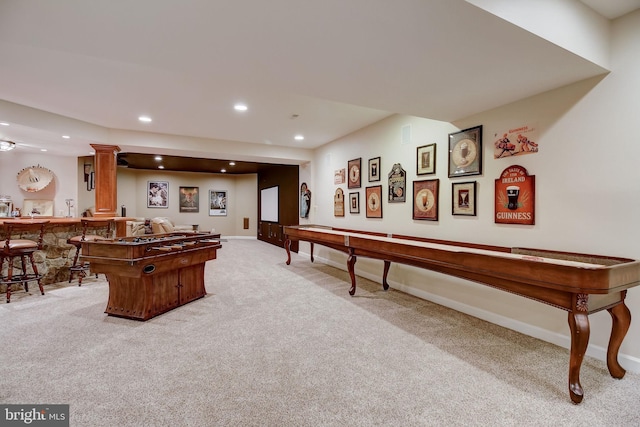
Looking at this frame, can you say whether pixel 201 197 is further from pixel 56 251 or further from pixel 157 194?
pixel 56 251

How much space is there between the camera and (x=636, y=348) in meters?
2.25

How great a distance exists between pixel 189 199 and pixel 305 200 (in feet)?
19.9

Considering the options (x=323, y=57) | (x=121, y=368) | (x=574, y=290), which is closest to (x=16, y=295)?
(x=121, y=368)

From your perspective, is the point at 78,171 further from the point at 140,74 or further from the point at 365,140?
the point at 365,140

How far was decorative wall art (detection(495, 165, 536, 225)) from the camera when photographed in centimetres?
287

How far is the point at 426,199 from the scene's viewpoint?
13.0ft

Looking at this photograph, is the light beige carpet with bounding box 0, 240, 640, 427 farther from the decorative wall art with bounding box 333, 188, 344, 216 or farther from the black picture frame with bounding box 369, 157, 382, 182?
the decorative wall art with bounding box 333, 188, 344, 216

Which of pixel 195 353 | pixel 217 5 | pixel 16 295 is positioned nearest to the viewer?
pixel 217 5

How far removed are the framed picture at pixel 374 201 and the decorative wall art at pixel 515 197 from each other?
6.44 feet

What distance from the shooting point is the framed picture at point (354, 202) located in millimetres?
5449

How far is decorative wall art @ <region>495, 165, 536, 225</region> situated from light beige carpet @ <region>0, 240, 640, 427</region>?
3.87 feet

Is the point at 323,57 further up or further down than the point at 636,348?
further up

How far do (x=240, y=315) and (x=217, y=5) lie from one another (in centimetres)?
295
